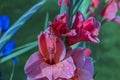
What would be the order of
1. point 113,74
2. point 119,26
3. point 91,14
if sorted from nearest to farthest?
point 91,14
point 113,74
point 119,26

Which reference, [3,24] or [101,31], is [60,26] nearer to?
[3,24]

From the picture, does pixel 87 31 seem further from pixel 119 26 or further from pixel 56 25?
pixel 119 26

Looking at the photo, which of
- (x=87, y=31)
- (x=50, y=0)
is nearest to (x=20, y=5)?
(x=50, y=0)

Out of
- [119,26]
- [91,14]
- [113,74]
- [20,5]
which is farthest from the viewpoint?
[119,26]

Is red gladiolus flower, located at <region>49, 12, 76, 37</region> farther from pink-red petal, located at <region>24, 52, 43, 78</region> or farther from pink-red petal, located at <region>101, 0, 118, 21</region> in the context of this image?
pink-red petal, located at <region>101, 0, 118, 21</region>

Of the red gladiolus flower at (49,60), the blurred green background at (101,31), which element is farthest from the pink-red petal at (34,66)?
the blurred green background at (101,31)

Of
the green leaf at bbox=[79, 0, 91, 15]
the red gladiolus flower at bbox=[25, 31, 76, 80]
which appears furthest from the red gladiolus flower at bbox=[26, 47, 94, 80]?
the green leaf at bbox=[79, 0, 91, 15]

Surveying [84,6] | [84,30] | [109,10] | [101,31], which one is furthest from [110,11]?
[101,31]
